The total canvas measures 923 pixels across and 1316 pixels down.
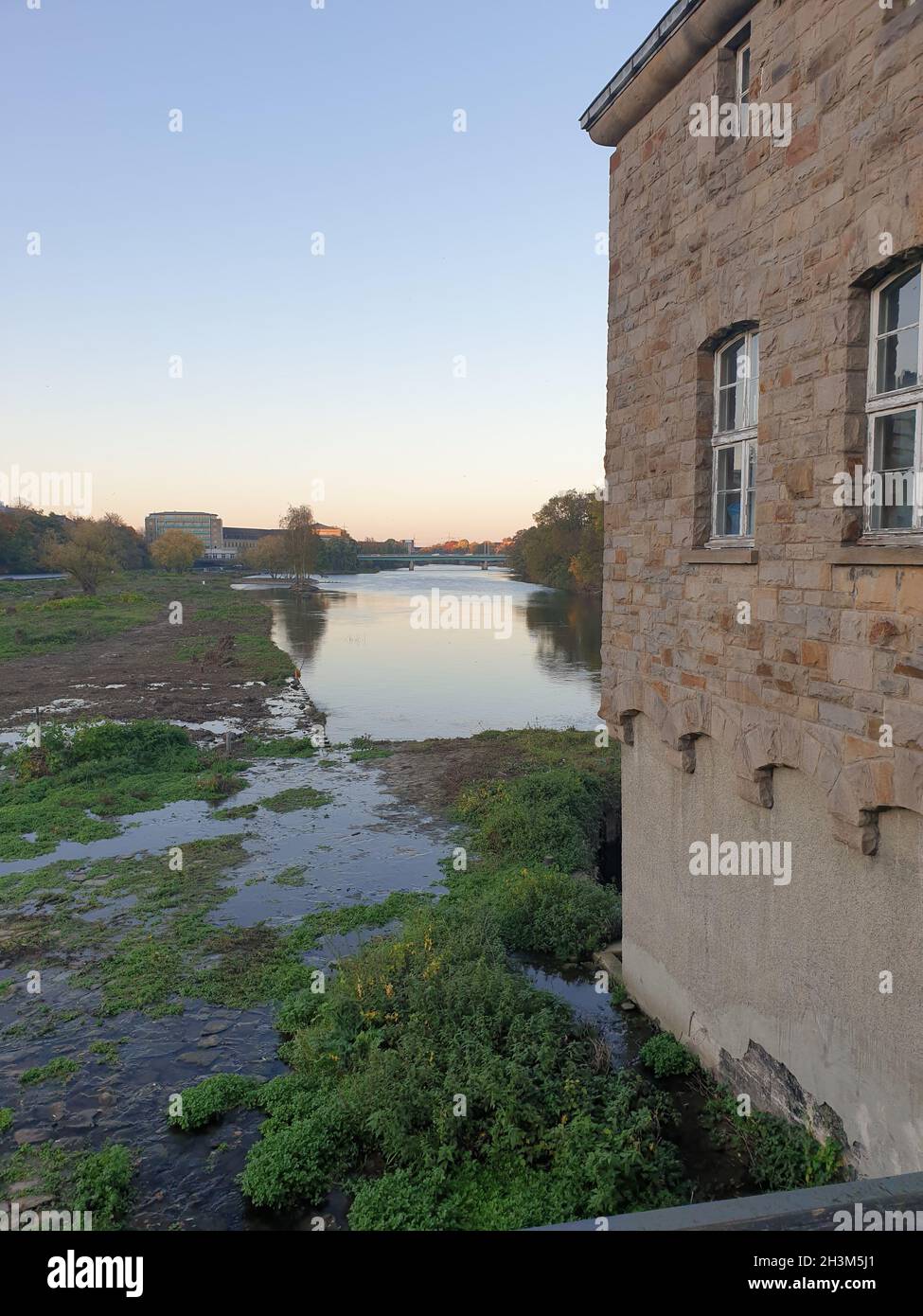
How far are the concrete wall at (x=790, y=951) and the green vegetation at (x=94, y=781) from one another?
10451 millimetres

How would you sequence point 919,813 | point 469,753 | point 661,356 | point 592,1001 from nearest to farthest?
point 919,813 < point 661,356 < point 592,1001 < point 469,753

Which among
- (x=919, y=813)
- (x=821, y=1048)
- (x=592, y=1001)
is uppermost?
(x=919, y=813)

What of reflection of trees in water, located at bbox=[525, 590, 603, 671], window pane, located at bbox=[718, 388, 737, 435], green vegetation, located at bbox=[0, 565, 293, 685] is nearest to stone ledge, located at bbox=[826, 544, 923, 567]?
window pane, located at bbox=[718, 388, 737, 435]

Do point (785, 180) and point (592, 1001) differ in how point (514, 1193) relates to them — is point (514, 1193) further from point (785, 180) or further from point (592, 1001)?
point (785, 180)

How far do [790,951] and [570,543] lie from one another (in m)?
79.3

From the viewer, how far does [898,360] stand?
214 inches

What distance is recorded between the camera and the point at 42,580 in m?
86.5

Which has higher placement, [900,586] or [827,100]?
[827,100]

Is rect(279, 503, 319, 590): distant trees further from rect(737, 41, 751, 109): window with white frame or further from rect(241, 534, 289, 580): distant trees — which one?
rect(737, 41, 751, 109): window with white frame

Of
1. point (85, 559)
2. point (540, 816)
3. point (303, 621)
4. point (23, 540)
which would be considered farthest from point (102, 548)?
point (540, 816)

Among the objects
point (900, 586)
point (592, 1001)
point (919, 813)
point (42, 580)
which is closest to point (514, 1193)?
point (592, 1001)

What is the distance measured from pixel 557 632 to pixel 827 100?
46.4 metres
